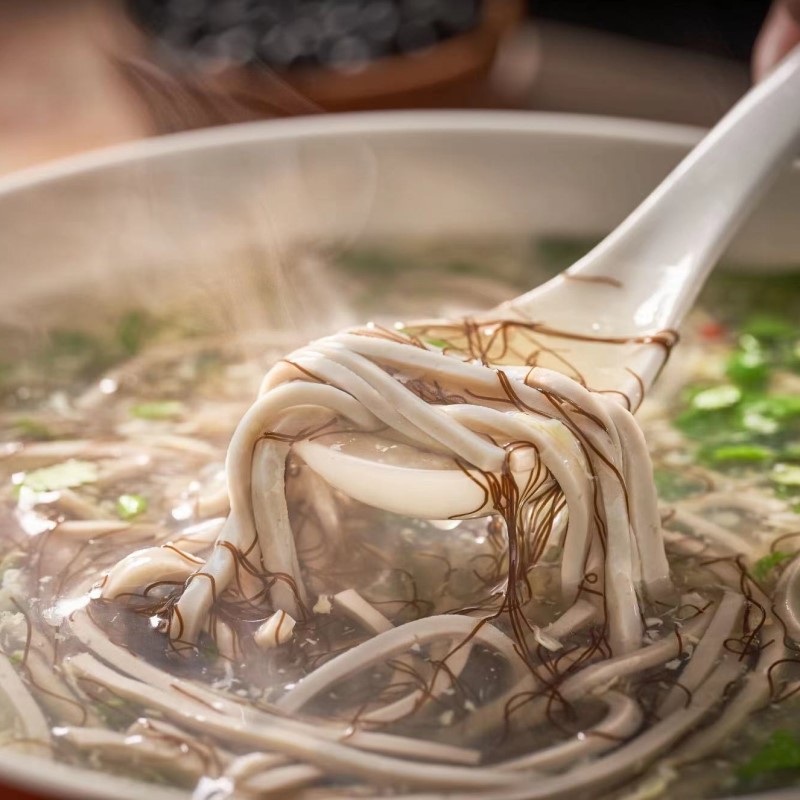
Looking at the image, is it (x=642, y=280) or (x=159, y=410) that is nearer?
(x=642, y=280)

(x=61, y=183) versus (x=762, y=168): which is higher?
(x=762, y=168)

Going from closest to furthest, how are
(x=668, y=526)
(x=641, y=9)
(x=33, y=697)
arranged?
(x=33, y=697)
(x=668, y=526)
(x=641, y=9)

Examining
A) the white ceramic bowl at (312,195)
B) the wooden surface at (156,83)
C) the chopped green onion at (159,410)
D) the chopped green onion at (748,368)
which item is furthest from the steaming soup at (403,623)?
the wooden surface at (156,83)

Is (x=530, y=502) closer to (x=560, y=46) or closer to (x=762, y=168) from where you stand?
(x=762, y=168)

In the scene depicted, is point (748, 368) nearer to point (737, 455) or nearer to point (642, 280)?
point (737, 455)

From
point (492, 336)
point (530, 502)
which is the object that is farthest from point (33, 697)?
point (492, 336)

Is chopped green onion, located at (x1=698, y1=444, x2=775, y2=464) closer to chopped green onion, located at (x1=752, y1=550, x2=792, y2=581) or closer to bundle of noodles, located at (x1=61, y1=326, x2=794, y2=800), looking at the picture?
chopped green onion, located at (x1=752, y1=550, x2=792, y2=581)

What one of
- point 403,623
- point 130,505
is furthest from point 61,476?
point 403,623
